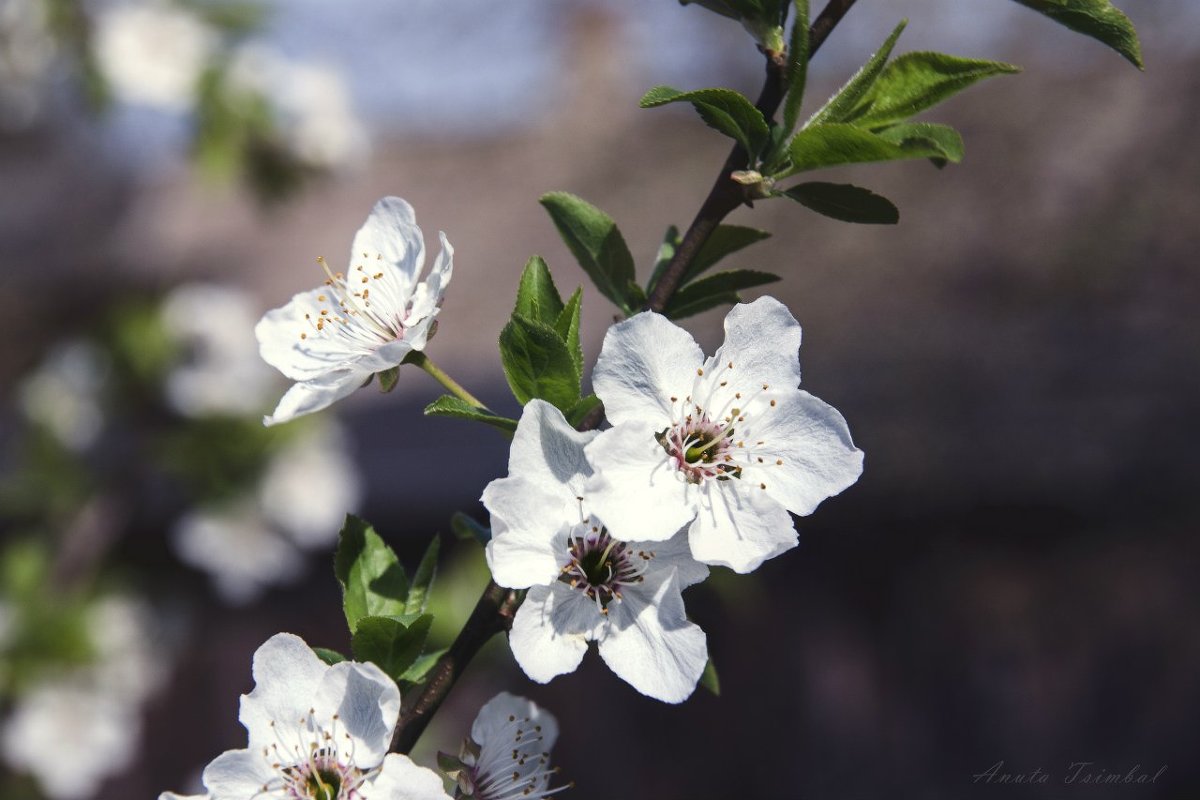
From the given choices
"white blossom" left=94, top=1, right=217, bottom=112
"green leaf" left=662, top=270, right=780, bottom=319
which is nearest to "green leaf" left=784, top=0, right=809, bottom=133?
"green leaf" left=662, top=270, right=780, bottom=319

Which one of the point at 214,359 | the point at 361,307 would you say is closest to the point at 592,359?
the point at 214,359

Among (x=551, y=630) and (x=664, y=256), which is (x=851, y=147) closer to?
(x=664, y=256)

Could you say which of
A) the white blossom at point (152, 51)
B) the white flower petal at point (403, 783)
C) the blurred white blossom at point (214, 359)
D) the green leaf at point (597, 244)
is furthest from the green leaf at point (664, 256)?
the white blossom at point (152, 51)

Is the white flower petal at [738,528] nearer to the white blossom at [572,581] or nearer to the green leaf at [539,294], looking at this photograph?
the white blossom at [572,581]

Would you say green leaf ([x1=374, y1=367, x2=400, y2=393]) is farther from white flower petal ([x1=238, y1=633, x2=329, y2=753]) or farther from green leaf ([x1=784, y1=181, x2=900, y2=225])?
green leaf ([x1=784, y1=181, x2=900, y2=225])

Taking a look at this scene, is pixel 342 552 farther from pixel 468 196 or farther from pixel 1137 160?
pixel 1137 160

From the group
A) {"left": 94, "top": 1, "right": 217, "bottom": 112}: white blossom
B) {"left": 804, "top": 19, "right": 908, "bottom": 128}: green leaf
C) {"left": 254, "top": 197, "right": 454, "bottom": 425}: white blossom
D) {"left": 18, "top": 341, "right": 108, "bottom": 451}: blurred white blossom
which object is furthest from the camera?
{"left": 18, "top": 341, "right": 108, "bottom": 451}: blurred white blossom
